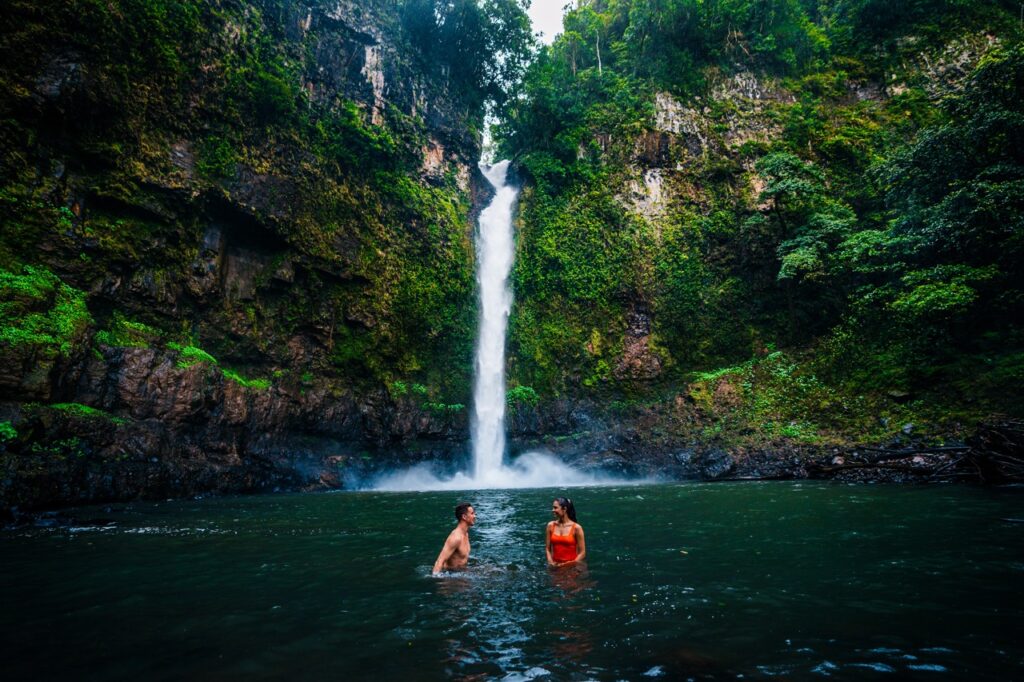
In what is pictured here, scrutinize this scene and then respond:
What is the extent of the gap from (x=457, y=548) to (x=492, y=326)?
1776cm

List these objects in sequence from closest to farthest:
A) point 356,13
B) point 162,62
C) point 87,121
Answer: point 87,121, point 162,62, point 356,13

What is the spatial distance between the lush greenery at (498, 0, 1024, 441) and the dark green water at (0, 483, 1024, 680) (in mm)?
9413

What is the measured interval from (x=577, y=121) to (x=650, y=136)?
3.86 m

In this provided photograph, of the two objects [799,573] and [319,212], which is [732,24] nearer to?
[319,212]

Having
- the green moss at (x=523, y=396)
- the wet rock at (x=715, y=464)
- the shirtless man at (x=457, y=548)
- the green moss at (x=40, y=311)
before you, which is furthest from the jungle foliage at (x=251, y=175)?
the shirtless man at (x=457, y=548)

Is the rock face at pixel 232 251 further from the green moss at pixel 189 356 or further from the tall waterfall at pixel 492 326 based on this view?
the tall waterfall at pixel 492 326

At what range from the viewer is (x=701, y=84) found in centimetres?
2614

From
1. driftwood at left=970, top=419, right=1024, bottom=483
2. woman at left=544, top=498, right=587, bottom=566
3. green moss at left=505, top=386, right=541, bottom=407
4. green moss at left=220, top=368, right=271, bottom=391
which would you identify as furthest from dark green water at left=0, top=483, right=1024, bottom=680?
green moss at left=505, top=386, right=541, bottom=407

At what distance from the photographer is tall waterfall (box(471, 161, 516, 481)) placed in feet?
69.7

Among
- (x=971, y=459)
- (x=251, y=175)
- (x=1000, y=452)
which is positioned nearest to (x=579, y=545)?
(x=971, y=459)

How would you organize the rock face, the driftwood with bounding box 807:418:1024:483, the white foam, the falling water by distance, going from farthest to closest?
the falling water, the white foam, the rock face, the driftwood with bounding box 807:418:1024:483

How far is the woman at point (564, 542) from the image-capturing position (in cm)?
607

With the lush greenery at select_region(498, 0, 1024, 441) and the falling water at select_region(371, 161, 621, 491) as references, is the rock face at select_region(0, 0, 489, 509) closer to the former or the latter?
the falling water at select_region(371, 161, 621, 491)

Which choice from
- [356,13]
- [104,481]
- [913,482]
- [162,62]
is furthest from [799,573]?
[356,13]
